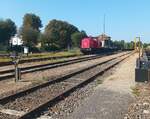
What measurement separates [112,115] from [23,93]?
4.22 m

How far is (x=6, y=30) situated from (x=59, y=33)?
24698 millimetres

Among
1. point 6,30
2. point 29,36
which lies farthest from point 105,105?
point 6,30

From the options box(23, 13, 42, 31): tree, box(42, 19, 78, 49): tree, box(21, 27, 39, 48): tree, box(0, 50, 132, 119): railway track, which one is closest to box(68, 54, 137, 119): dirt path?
box(0, 50, 132, 119): railway track

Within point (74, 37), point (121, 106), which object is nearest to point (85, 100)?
point (121, 106)

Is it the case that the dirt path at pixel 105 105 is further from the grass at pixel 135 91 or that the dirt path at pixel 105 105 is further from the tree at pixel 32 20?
the tree at pixel 32 20

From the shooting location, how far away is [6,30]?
300 feet

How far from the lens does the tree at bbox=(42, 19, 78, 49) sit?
96.1 metres

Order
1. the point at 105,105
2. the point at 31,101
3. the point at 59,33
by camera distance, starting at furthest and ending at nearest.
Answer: the point at 59,33 < the point at 31,101 < the point at 105,105

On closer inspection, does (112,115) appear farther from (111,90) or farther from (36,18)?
(36,18)

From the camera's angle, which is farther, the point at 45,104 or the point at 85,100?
the point at 85,100

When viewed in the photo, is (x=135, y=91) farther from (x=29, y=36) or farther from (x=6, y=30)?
(x=6, y=30)

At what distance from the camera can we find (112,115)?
912 centimetres

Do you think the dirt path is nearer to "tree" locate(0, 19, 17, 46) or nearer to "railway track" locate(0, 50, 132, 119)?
"railway track" locate(0, 50, 132, 119)

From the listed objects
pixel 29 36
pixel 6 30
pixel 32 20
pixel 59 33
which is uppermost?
pixel 32 20
